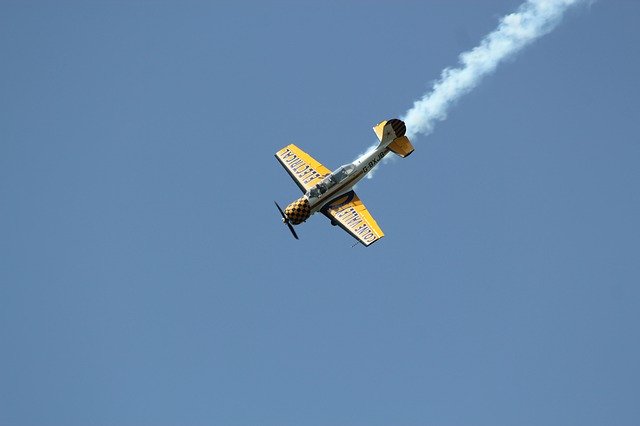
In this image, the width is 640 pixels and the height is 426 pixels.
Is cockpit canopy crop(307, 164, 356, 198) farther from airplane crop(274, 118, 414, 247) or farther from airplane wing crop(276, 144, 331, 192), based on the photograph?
airplane wing crop(276, 144, 331, 192)

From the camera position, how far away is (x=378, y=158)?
235 ft

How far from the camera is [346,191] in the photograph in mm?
70750

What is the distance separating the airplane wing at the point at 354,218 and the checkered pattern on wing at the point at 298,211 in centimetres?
155

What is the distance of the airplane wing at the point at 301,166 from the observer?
71875 millimetres

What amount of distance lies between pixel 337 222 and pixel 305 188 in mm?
4114

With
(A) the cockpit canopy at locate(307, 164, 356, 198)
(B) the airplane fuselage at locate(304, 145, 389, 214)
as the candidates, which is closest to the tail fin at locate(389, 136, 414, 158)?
(B) the airplane fuselage at locate(304, 145, 389, 214)

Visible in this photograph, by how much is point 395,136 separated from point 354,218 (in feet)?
23.7

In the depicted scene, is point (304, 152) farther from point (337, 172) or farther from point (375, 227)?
point (375, 227)

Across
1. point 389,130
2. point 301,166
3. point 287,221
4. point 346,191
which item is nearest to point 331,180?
point 346,191

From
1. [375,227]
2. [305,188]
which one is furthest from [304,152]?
[375,227]

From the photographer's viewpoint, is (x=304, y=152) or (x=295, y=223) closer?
(x=295, y=223)

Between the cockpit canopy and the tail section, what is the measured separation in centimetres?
316

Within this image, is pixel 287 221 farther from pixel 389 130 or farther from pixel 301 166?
pixel 389 130

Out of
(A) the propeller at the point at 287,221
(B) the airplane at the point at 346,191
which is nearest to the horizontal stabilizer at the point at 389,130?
(B) the airplane at the point at 346,191
